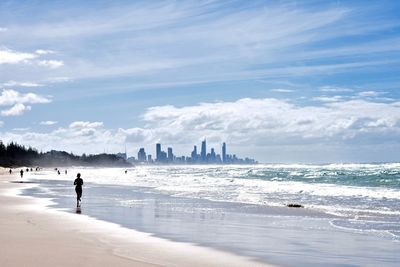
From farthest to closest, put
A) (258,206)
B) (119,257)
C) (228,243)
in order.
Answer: (258,206), (228,243), (119,257)

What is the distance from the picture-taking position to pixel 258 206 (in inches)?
1050

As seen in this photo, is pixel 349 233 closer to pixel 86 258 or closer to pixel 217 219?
pixel 217 219

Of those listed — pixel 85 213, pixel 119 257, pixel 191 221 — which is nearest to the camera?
pixel 119 257

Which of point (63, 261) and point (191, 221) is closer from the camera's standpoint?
point (63, 261)

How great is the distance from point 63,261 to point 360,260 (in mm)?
6063

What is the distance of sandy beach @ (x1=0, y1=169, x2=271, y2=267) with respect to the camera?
10040 mm

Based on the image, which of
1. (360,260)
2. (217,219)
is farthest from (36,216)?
(360,260)

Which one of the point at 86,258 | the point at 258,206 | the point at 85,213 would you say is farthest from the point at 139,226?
the point at 258,206

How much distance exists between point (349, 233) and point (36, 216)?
36.6ft

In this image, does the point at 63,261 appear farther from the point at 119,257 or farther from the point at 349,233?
the point at 349,233

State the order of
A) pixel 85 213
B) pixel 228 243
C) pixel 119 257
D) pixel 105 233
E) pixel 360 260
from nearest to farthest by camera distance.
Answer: pixel 119 257 → pixel 360 260 → pixel 228 243 → pixel 105 233 → pixel 85 213

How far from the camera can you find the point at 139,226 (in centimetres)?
1725

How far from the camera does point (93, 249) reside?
1165cm

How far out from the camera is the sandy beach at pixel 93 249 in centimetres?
1004
